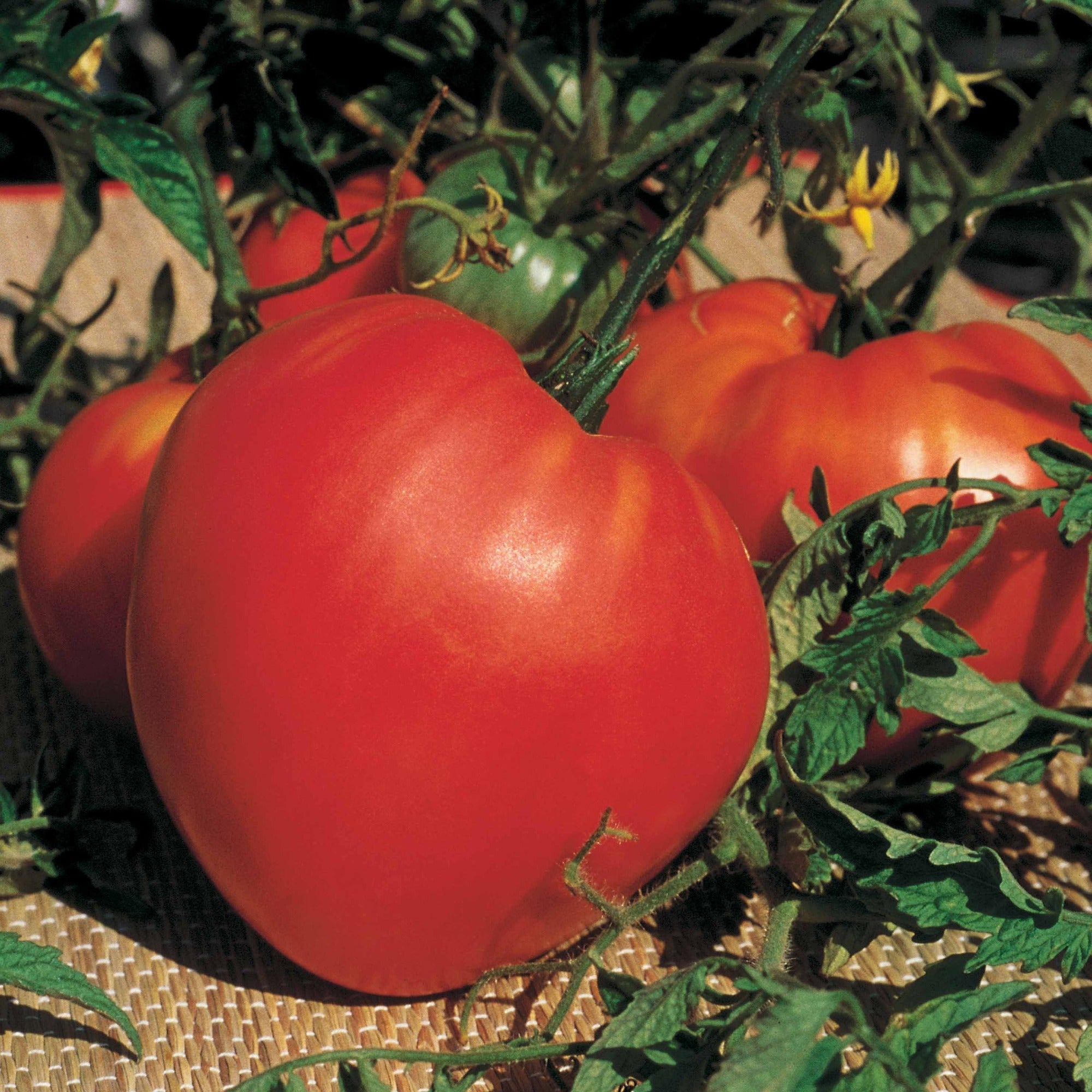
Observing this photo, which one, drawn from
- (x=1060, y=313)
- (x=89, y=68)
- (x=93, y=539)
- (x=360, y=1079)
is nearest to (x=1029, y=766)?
(x=1060, y=313)

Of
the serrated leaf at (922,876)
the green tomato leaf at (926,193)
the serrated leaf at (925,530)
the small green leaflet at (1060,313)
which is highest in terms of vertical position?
the small green leaflet at (1060,313)

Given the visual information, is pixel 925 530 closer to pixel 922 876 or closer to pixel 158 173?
pixel 922 876

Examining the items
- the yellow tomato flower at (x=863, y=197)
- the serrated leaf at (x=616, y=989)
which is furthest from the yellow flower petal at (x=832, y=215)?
the serrated leaf at (x=616, y=989)

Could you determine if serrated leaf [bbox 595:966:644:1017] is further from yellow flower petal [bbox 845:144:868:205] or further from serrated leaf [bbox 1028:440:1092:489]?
yellow flower petal [bbox 845:144:868:205]

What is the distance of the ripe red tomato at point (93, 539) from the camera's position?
0.58 m

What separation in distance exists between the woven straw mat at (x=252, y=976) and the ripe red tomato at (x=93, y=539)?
A: 1.8 inches

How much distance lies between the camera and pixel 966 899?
43 centimetres

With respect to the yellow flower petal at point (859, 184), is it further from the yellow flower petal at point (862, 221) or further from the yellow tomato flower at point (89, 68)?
the yellow tomato flower at point (89, 68)

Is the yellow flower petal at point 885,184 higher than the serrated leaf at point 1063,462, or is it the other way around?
the yellow flower petal at point 885,184

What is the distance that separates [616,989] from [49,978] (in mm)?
182

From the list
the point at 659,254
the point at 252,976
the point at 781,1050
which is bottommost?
the point at 252,976

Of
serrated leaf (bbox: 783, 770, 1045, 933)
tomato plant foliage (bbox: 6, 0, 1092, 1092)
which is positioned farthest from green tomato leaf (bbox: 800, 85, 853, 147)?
serrated leaf (bbox: 783, 770, 1045, 933)

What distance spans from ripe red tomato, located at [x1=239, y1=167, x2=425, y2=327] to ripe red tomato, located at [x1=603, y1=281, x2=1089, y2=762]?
0.57ft

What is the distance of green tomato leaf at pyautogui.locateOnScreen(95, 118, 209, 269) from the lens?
0.55 meters
